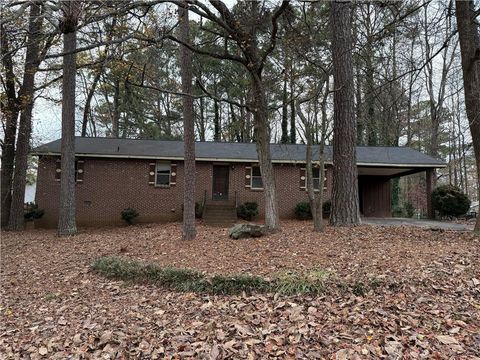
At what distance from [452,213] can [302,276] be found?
1447cm

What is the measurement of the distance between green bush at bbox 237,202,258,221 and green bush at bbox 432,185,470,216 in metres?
8.67

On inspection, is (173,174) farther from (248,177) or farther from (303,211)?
(303,211)

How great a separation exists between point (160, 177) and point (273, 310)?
13.3 m

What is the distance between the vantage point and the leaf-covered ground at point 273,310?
3.33m

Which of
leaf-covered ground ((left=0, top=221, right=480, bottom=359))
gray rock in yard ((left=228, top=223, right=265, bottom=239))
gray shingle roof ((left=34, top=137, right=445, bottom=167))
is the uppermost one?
gray shingle roof ((left=34, top=137, right=445, bottom=167))

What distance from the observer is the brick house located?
1579 cm

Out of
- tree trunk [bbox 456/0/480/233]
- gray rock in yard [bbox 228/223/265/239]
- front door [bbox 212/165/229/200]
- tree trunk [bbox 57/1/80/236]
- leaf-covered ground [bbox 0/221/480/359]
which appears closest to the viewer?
leaf-covered ground [bbox 0/221/480/359]

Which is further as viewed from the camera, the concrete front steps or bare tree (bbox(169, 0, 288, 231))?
the concrete front steps

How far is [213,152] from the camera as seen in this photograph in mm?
16828

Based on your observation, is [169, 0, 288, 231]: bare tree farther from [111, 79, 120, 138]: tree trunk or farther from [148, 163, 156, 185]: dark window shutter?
[111, 79, 120, 138]: tree trunk

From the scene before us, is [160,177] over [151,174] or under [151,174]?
under

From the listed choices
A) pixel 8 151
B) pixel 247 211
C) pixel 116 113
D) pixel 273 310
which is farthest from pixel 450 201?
pixel 116 113

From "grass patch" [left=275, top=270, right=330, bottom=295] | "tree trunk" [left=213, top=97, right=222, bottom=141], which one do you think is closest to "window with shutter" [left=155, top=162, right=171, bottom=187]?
"tree trunk" [left=213, top=97, right=222, bottom=141]

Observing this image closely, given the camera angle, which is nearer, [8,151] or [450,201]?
[8,151]
